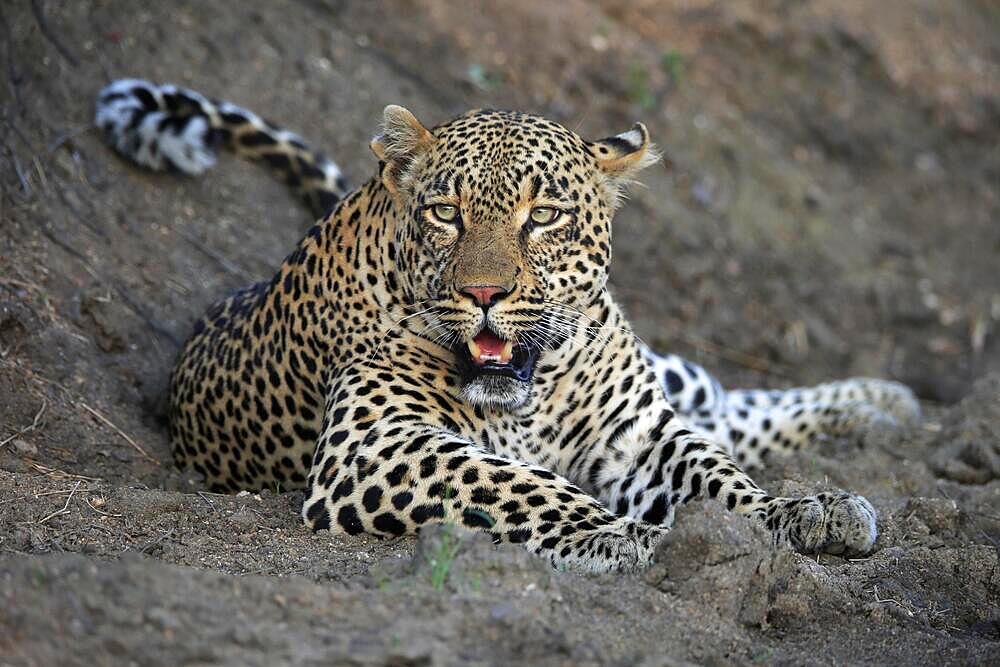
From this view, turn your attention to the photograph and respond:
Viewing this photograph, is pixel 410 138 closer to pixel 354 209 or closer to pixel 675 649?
pixel 354 209

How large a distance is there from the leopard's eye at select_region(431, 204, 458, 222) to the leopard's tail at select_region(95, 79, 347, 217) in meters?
2.86

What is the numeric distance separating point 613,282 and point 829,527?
6.06m

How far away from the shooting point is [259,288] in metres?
8.52

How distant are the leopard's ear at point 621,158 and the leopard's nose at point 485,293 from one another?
3.68 feet

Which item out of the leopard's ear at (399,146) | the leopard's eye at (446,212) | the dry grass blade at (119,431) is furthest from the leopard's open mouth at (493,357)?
the dry grass blade at (119,431)

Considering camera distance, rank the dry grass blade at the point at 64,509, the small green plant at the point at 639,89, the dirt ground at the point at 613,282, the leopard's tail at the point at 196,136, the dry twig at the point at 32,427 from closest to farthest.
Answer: the dirt ground at the point at 613,282, the dry grass blade at the point at 64,509, the dry twig at the point at 32,427, the leopard's tail at the point at 196,136, the small green plant at the point at 639,89

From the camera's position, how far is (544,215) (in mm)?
A: 6781

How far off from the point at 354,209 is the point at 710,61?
7.83 metres

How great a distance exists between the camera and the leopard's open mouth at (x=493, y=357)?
6624 millimetres

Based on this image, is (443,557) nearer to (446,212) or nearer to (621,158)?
(446,212)

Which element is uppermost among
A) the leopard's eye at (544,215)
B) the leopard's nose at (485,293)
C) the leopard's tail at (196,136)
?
the leopard's tail at (196,136)

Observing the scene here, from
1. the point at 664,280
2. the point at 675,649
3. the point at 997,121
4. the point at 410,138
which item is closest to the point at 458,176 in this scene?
the point at 410,138

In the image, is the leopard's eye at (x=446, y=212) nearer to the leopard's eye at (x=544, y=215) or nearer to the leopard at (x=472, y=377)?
the leopard at (x=472, y=377)

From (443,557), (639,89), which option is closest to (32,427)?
(443,557)
